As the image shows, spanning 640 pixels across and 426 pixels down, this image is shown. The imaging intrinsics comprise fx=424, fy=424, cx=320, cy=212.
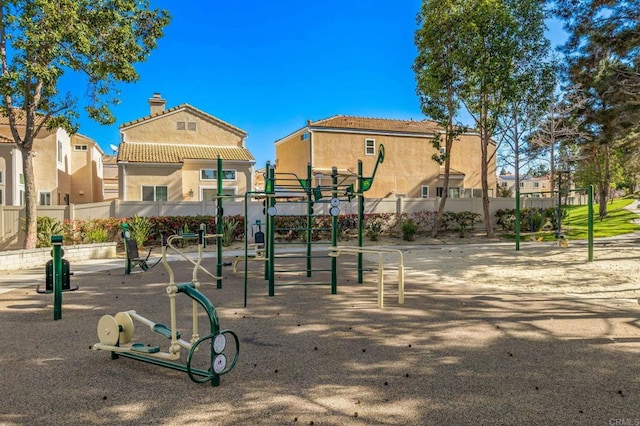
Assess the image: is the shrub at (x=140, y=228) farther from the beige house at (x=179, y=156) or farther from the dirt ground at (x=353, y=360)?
the dirt ground at (x=353, y=360)

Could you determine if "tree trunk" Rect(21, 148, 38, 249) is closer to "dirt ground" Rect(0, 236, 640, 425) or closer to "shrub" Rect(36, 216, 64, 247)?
"shrub" Rect(36, 216, 64, 247)

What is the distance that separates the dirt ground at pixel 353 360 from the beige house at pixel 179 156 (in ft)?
50.7

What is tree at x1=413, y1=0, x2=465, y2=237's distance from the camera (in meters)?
18.6

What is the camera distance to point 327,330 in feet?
18.3

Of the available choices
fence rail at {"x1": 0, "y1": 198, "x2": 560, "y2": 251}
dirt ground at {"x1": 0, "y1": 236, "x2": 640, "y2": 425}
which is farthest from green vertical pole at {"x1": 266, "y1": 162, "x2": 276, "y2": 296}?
fence rail at {"x1": 0, "y1": 198, "x2": 560, "y2": 251}

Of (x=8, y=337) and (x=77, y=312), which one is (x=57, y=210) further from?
(x=8, y=337)

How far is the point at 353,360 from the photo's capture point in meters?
4.46

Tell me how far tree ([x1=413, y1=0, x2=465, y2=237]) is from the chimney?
16608 mm

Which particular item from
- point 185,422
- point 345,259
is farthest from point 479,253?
point 185,422

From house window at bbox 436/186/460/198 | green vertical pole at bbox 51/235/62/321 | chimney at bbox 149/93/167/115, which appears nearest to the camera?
green vertical pole at bbox 51/235/62/321

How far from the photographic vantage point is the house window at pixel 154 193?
2327 centimetres

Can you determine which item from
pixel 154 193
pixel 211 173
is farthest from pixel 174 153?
pixel 154 193

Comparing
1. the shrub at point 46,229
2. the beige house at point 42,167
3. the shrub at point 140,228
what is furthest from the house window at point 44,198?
the shrub at point 140,228

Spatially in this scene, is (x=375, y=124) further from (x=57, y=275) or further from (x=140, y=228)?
(x=57, y=275)
